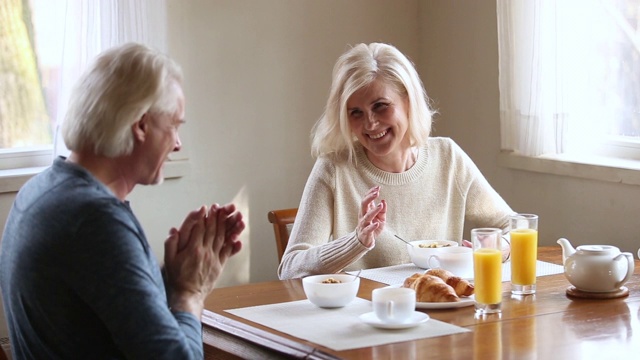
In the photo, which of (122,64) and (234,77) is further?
(234,77)

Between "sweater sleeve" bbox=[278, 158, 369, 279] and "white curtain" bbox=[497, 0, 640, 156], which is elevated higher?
"white curtain" bbox=[497, 0, 640, 156]

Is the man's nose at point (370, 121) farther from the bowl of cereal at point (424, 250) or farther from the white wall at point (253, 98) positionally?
the white wall at point (253, 98)

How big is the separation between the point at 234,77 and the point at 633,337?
2.24 metres

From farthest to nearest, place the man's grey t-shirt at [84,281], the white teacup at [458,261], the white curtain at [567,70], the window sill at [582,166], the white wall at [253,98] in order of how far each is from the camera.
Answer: the white wall at [253,98]
the white curtain at [567,70]
the window sill at [582,166]
the white teacup at [458,261]
the man's grey t-shirt at [84,281]

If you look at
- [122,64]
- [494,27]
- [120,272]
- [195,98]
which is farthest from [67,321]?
[494,27]

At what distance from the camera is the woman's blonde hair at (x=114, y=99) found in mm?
1728

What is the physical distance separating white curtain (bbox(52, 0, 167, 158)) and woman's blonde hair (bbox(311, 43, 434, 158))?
90cm

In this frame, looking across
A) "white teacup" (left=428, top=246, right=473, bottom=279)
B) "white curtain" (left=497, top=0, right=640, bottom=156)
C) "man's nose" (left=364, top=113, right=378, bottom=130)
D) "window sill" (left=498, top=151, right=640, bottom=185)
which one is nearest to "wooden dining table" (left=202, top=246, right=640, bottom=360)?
"white teacup" (left=428, top=246, right=473, bottom=279)

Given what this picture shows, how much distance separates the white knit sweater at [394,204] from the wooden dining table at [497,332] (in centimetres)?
39

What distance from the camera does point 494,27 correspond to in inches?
149

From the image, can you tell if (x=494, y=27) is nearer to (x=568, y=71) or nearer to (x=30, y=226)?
(x=568, y=71)

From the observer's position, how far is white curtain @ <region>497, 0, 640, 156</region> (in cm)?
338

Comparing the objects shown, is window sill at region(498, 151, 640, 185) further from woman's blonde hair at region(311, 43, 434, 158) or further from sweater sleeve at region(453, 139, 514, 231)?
woman's blonde hair at region(311, 43, 434, 158)

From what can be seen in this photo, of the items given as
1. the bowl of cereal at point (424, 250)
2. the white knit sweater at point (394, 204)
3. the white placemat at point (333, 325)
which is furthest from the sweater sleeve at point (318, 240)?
the white placemat at point (333, 325)
